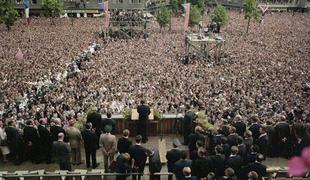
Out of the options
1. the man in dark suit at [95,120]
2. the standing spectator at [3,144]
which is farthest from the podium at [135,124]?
the standing spectator at [3,144]

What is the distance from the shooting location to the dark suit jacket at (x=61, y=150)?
984 centimetres

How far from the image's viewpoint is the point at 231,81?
2780 centimetres

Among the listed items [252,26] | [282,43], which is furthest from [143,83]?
[252,26]

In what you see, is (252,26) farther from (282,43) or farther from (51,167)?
(51,167)

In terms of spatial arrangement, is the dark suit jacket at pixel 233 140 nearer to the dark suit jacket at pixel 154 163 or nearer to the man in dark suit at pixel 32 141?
the dark suit jacket at pixel 154 163

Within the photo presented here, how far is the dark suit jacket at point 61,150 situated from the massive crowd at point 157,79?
997 millimetres

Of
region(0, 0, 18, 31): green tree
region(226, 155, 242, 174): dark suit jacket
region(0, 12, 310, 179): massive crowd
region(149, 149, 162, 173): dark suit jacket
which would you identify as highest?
region(0, 0, 18, 31): green tree

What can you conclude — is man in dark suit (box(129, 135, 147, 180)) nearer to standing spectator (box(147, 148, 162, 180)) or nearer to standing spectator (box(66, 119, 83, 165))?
standing spectator (box(147, 148, 162, 180))

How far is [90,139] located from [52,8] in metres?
60.8

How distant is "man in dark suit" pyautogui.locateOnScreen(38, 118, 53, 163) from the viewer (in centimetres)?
1070

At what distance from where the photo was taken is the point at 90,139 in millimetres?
10523

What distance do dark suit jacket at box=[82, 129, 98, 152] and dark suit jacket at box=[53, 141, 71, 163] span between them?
740 mm

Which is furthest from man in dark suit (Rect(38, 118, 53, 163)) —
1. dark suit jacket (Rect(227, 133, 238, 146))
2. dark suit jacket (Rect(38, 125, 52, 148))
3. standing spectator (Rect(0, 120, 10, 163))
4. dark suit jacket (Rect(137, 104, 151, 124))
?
dark suit jacket (Rect(227, 133, 238, 146))

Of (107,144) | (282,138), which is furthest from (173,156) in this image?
(282,138)
